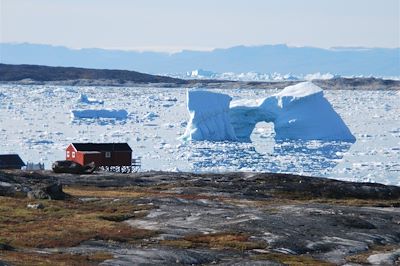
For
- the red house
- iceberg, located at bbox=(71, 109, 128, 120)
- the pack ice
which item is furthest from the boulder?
iceberg, located at bbox=(71, 109, 128, 120)

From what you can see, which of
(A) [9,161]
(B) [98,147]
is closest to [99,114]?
(A) [9,161]

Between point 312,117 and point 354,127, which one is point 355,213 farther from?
point 354,127

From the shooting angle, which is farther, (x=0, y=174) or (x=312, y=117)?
(x=312, y=117)

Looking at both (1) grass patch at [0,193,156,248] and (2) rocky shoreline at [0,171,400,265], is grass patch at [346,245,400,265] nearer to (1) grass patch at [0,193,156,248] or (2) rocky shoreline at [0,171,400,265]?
(2) rocky shoreline at [0,171,400,265]

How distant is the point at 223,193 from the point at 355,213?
1101 centimetres

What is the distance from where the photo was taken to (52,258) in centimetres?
2891

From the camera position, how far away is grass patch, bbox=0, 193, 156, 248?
33281mm

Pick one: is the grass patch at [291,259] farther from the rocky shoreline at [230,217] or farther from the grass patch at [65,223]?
the grass patch at [65,223]

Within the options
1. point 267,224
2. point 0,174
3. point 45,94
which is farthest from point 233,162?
point 45,94

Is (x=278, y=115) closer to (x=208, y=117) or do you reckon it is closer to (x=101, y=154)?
(x=208, y=117)

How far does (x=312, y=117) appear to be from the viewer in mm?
101625

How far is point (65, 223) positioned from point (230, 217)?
26.0 ft

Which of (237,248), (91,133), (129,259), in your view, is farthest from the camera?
(91,133)

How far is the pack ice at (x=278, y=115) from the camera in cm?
9819
